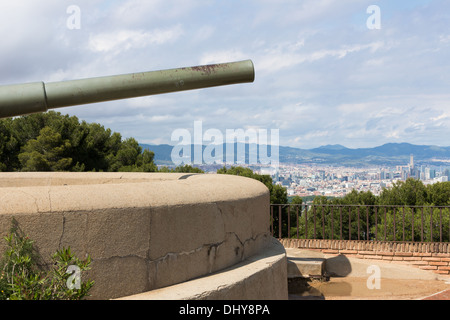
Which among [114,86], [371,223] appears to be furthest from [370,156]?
[114,86]

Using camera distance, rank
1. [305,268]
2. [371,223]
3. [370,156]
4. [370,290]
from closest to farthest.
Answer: [370,290] < [305,268] < [371,223] < [370,156]

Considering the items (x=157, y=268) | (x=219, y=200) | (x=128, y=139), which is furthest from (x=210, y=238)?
(x=128, y=139)

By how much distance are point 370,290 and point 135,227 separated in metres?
4.48

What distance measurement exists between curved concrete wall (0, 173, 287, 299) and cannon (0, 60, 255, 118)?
31.4 inches

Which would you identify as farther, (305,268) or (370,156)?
(370,156)

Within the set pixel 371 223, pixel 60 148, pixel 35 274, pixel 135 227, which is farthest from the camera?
pixel 371 223

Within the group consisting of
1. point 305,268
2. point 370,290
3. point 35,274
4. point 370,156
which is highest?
point 370,156

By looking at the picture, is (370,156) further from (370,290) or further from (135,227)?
(135,227)

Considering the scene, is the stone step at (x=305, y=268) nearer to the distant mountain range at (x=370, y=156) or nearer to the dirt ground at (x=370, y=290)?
the dirt ground at (x=370, y=290)

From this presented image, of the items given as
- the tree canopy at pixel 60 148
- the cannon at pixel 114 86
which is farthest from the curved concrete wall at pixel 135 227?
the tree canopy at pixel 60 148

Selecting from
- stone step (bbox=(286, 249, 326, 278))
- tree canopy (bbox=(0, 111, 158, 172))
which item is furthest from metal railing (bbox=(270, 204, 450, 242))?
tree canopy (bbox=(0, 111, 158, 172))

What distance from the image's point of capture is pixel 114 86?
3.52 m
